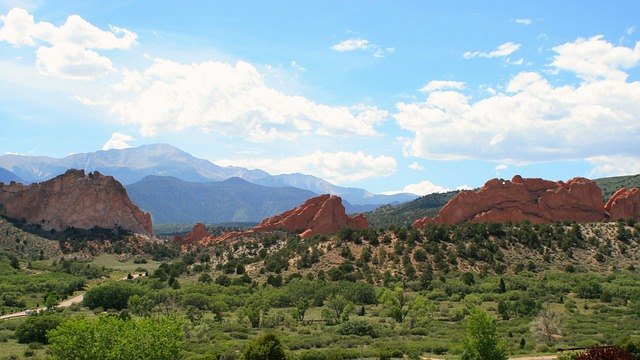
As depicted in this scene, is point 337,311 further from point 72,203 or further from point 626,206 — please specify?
point 72,203

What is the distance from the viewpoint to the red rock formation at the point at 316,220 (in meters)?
129

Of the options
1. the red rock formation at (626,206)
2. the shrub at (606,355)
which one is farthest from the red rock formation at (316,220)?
the shrub at (606,355)

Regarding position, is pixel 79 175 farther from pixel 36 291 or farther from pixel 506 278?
pixel 506 278

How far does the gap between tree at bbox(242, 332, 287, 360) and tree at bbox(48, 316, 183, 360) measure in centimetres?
462

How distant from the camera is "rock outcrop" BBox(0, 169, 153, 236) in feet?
480

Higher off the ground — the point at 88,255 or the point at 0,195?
the point at 0,195

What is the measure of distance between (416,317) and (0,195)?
466 feet

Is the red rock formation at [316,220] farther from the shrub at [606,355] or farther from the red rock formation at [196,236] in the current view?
the shrub at [606,355]

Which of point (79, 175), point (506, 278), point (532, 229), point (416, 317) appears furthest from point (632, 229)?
point (79, 175)

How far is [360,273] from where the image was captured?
269 feet

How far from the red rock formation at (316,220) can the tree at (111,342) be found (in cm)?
9276

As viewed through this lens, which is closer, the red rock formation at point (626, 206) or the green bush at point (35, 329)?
the green bush at point (35, 329)

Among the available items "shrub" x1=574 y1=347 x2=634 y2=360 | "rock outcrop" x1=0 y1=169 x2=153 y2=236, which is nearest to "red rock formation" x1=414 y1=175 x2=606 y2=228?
"rock outcrop" x1=0 y1=169 x2=153 y2=236

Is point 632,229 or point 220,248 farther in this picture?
point 220,248
